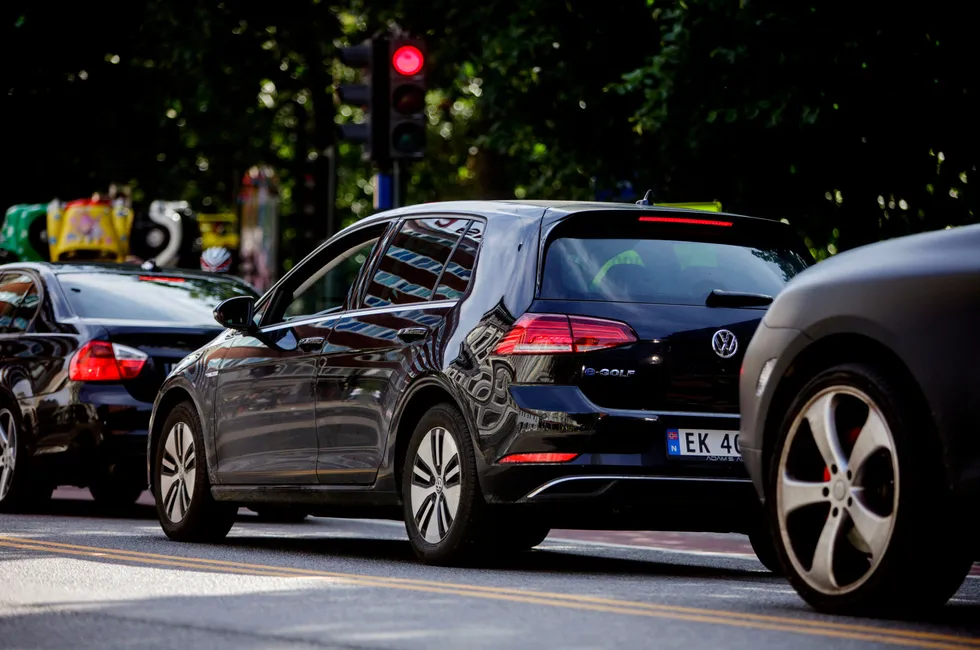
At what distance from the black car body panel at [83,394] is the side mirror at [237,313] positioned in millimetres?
2440

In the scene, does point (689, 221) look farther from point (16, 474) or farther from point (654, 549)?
point (16, 474)

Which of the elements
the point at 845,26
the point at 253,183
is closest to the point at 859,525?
the point at 845,26

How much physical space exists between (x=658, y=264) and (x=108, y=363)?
16.5 feet

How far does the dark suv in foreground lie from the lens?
827 cm

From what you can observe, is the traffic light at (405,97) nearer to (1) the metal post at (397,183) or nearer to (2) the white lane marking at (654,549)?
(1) the metal post at (397,183)

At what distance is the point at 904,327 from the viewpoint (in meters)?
6.14

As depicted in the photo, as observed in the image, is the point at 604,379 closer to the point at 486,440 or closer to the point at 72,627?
the point at 486,440

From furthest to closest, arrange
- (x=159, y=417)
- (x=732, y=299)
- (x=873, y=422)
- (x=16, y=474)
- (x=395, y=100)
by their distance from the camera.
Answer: (x=395, y=100)
(x=16, y=474)
(x=159, y=417)
(x=732, y=299)
(x=873, y=422)

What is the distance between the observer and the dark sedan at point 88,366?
1252cm

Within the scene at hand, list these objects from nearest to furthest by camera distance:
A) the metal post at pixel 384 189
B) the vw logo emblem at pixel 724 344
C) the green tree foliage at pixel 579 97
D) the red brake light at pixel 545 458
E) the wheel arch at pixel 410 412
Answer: the red brake light at pixel 545 458 < the vw logo emblem at pixel 724 344 < the wheel arch at pixel 410 412 < the metal post at pixel 384 189 < the green tree foliage at pixel 579 97

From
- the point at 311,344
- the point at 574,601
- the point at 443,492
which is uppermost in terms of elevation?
the point at 311,344

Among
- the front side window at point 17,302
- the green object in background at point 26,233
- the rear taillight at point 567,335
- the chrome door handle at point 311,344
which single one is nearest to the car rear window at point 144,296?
the front side window at point 17,302

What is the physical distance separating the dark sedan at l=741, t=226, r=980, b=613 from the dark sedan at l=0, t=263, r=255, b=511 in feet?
20.6

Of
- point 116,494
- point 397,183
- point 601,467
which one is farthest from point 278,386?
point 397,183
